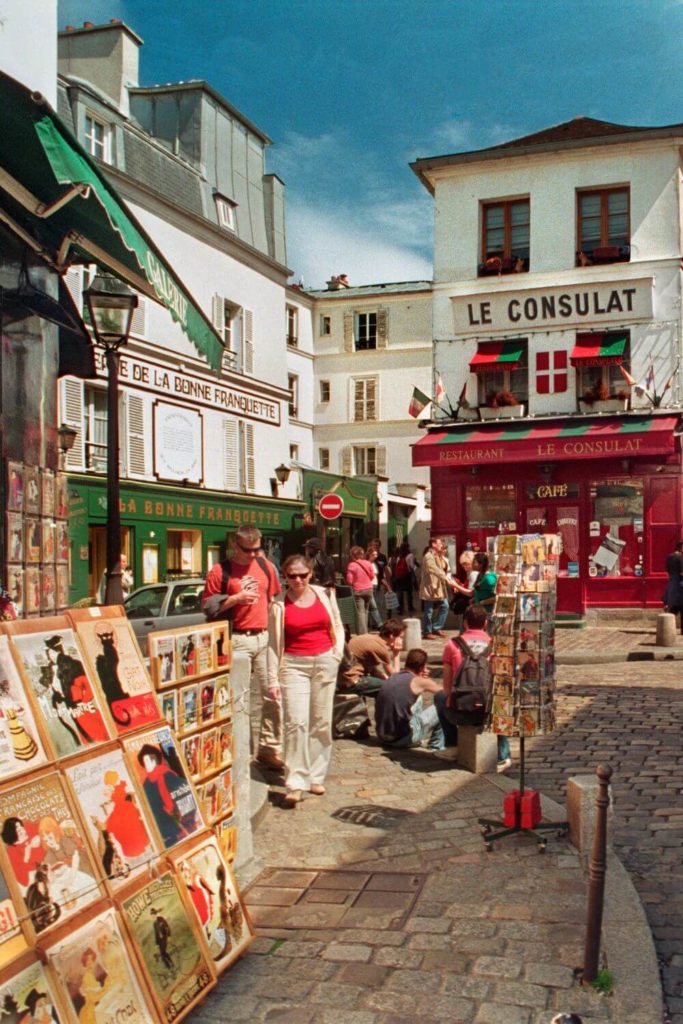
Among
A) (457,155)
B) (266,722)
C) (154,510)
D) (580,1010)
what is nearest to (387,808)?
(266,722)

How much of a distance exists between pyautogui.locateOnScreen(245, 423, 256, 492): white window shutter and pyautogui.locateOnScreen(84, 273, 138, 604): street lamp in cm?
1778

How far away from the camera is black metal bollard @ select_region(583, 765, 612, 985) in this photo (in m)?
4.03

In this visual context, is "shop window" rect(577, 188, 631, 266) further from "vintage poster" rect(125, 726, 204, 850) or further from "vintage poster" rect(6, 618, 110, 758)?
"vintage poster" rect(6, 618, 110, 758)

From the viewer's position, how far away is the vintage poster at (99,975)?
3.21 metres

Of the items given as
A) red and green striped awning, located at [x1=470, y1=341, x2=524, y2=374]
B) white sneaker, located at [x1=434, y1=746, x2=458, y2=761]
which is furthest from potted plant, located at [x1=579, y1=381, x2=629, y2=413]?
white sneaker, located at [x1=434, y1=746, x2=458, y2=761]

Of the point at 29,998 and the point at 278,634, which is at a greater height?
the point at 278,634

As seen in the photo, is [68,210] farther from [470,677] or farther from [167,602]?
[167,602]

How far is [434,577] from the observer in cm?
1775

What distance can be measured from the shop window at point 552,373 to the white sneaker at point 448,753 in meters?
14.2

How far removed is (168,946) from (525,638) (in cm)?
327

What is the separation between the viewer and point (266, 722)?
7.91 meters

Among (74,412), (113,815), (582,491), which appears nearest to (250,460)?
(74,412)

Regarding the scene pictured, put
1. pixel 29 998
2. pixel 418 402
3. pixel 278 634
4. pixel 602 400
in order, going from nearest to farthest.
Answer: pixel 29 998 < pixel 278 634 < pixel 602 400 < pixel 418 402

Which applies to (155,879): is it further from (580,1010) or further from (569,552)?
(569,552)
